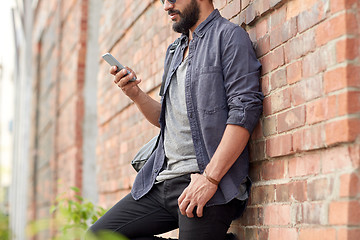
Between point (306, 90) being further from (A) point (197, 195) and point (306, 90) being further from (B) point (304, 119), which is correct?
(A) point (197, 195)

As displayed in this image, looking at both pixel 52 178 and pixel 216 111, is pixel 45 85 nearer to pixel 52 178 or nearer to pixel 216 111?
pixel 52 178

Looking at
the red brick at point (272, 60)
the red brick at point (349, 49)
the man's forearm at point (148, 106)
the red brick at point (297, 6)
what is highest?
the red brick at point (297, 6)

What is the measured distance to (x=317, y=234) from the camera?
2.02m

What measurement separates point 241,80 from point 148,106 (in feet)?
2.41

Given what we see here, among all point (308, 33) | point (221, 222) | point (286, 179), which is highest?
point (308, 33)

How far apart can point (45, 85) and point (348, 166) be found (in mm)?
10042

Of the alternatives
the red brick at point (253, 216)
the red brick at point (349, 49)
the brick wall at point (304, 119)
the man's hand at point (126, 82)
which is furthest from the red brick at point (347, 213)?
the man's hand at point (126, 82)

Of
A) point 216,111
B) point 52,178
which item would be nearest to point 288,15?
point 216,111

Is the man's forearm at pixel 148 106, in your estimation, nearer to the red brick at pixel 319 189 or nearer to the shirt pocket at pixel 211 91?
the shirt pocket at pixel 211 91

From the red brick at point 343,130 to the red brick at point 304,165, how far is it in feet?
0.43

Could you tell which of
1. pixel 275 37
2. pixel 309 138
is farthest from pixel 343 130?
pixel 275 37

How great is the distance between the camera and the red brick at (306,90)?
207cm

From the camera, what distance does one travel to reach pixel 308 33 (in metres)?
2.16

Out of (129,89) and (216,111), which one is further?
(129,89)
